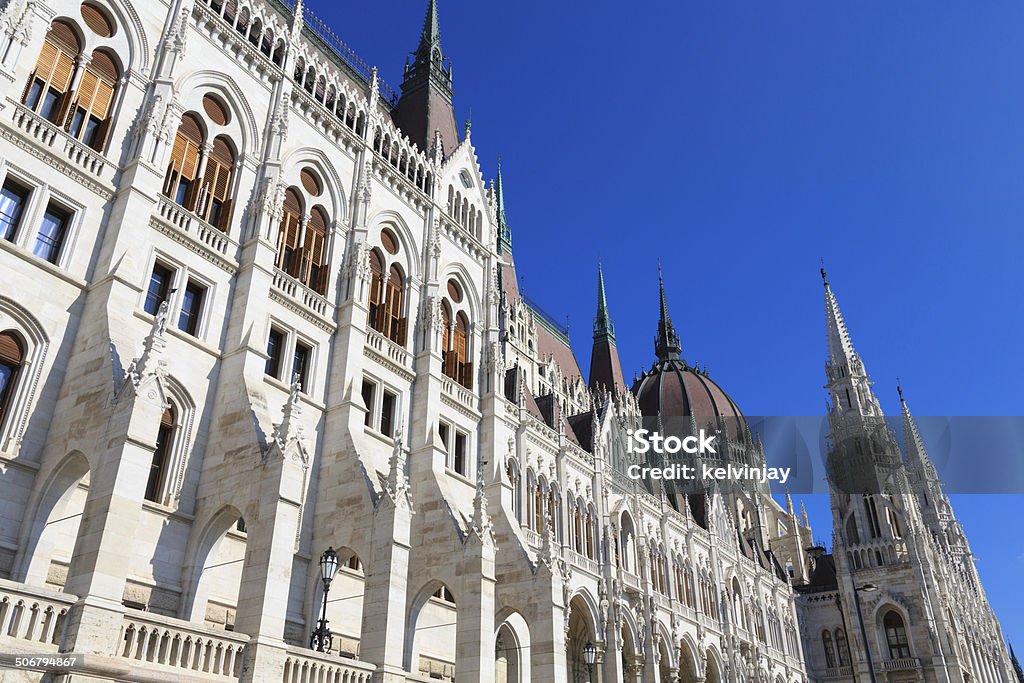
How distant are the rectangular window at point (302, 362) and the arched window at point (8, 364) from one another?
7996 millimetres

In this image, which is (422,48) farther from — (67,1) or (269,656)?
(269,656)

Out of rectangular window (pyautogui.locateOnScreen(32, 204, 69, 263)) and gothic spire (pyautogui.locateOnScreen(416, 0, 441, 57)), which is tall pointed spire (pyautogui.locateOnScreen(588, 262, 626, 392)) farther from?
rectangular window (pyautogui.locateOnScreen(32, 204, 69, 263))

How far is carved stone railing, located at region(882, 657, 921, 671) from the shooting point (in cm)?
6386

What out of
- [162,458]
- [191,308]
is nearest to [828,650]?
[191,308]

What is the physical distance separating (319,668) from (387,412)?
37.1 ft

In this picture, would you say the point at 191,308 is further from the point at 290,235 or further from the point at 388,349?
the point at 388,349

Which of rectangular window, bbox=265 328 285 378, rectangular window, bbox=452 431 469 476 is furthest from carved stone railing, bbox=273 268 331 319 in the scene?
rectangular window, bbox=452 431 469 476

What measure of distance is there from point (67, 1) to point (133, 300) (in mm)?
8228

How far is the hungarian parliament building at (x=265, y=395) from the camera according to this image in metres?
16.1

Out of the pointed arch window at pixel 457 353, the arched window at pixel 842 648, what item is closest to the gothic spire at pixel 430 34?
the pointed arch window at pixel 457 353

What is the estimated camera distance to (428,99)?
38.9 metres

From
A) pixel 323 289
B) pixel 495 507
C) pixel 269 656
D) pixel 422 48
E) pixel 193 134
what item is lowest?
pixel 269 656

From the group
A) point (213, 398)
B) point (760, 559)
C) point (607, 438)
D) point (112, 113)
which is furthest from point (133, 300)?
point (760, 559)

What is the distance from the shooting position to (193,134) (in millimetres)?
23328
